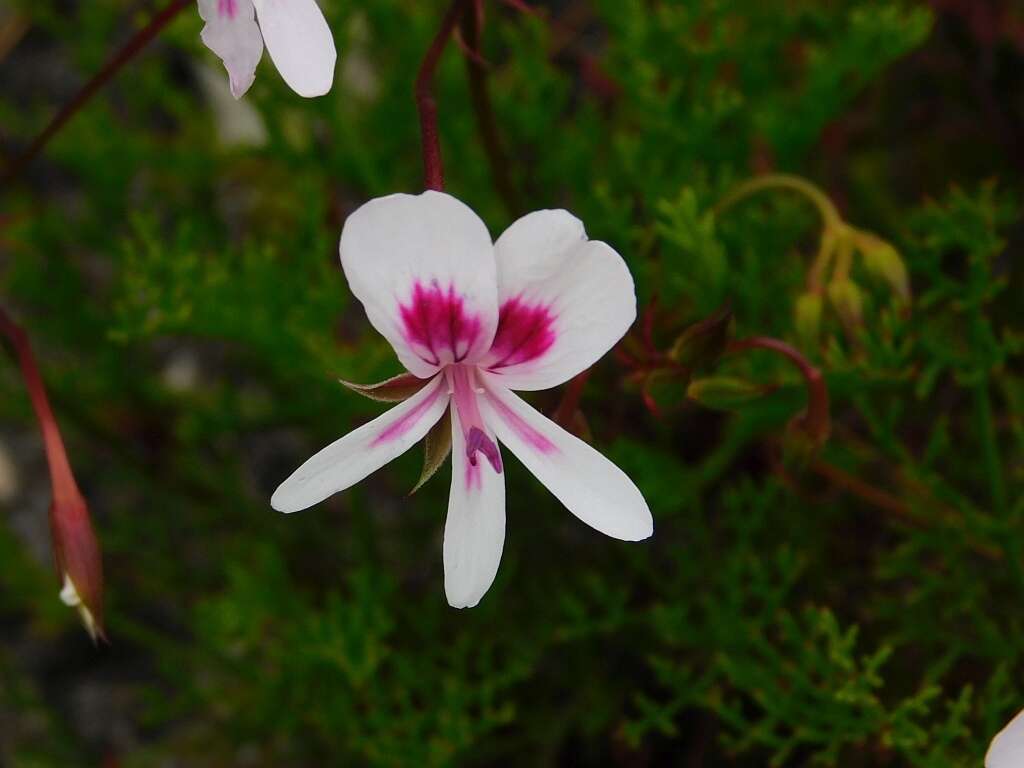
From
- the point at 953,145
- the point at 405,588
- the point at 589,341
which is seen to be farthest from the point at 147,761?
the point at 953,145

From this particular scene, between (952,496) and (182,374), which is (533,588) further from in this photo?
(182,374)

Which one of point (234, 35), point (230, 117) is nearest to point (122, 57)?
point (234, 35)

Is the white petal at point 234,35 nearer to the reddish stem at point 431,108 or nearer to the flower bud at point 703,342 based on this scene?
the reddish stem at point 431,108

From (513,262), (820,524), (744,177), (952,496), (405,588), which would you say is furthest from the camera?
(405,588)

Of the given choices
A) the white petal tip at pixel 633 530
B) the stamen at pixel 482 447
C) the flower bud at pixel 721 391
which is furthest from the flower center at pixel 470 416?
the flower bud at pixel 721 391

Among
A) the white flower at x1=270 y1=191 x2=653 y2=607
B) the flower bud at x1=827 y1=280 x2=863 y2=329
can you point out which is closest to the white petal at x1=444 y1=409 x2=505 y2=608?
the white flower at x1=270 y1=191 x2=653 y2=607

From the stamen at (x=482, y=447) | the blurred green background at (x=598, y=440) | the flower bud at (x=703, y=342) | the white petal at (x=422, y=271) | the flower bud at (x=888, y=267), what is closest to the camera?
the white petal at (x=422, y=271)

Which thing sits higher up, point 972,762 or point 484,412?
point 484,412
